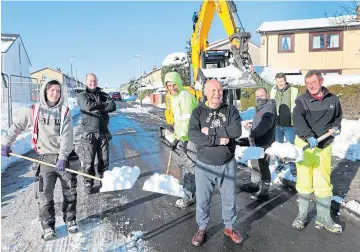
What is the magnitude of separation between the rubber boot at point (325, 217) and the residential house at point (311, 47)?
2095 centimetres

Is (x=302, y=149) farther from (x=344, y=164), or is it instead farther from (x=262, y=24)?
(x=262, y=24)

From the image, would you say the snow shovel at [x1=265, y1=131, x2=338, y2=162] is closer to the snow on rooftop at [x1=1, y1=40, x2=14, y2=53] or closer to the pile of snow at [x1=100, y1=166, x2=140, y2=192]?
the pile of snow at [x1=100, y1=166, x2=140, y2=192]

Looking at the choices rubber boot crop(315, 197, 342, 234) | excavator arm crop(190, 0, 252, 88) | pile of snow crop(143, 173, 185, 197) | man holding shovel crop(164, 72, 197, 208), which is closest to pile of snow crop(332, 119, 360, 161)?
excavator arm crop(190, 0, 252, 88)

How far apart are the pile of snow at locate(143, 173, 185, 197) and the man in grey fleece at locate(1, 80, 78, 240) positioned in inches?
40.1

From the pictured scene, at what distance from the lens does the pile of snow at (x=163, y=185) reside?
4600 mm

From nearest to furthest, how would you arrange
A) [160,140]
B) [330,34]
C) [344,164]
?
[344,164]
[160,140]
[330,34]

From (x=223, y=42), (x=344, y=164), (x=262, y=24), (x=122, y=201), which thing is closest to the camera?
(x=122, y=201)

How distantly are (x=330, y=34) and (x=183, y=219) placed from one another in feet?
72.8

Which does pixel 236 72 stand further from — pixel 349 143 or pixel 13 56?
pixel 13 56

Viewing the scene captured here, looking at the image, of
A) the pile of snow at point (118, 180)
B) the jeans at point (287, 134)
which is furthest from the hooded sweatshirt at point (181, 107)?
the jeans at point (287, 134)

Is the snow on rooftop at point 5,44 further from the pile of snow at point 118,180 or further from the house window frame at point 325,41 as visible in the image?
the pile of snow at point 118,180

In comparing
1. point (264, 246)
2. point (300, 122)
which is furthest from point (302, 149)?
point (264, 246)

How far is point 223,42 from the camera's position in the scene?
119 feet

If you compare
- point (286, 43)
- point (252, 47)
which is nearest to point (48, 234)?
point (286, 43)
